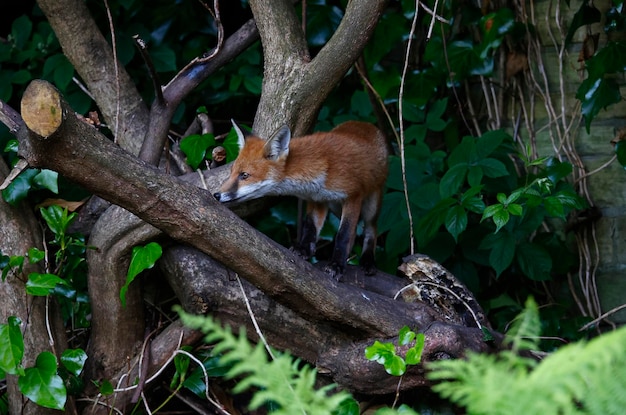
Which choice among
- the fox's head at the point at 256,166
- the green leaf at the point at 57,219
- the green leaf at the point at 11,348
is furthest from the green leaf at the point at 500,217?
the green leaf at the point at 11,348

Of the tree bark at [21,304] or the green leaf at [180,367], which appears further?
the green leaf at [180,367]

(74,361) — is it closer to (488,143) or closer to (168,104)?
(168,104)

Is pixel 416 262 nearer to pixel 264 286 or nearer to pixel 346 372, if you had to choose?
pixel 346 372

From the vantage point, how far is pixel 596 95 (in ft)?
15.7

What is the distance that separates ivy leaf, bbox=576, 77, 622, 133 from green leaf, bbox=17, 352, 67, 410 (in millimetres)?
3446

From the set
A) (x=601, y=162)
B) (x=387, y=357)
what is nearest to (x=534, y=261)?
(x=601, y=162)

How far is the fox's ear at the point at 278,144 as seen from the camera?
163 inches

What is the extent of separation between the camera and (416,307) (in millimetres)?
4027

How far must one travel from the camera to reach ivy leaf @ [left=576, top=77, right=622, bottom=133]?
477 cm

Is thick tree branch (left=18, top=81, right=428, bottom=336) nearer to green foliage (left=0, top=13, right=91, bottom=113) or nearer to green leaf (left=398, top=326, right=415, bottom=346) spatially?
green leaf (left=398, top=326, right=415, bottom=346)

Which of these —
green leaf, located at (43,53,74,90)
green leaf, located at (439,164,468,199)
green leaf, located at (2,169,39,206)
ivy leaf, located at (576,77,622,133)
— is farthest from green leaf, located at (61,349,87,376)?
ivy leaf, located at (576,77,622,133)

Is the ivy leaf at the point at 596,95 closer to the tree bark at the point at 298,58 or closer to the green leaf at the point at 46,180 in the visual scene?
the tree bark at the point at 298,58

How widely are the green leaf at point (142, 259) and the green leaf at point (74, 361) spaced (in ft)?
1.29

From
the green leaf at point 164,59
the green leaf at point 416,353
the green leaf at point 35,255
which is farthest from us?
the green leaf at point 164,59
